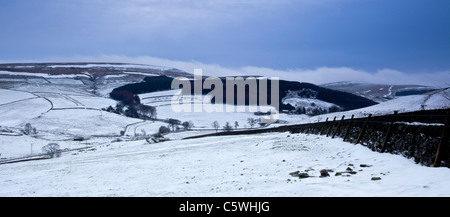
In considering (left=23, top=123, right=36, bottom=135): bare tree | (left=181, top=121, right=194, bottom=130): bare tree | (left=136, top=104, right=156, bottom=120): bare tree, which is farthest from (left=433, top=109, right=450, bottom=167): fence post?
(left=136, top=104, right=156, bottom=120): bare tree

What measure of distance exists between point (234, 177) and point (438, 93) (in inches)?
2220

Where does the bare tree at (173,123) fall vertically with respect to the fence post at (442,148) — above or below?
below

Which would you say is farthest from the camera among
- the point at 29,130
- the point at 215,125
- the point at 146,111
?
the point at 146,111

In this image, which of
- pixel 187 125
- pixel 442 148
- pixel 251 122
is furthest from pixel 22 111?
pixel 442 148

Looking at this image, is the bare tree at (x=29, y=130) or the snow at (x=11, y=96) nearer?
the bare tree at (x=29, y=130)

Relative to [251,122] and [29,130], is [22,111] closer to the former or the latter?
[29,130]

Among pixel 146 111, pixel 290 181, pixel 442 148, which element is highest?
pixel 442 148

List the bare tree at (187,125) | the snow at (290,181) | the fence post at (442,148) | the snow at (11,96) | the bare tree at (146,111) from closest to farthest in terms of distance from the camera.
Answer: the snow at (290,181) < the fence post at (442,148) < the bare tree at (187,125) < the bare tree at (146,111) < the snow at (11,96)

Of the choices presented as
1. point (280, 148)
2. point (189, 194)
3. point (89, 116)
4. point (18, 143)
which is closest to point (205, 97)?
point (89, 116)

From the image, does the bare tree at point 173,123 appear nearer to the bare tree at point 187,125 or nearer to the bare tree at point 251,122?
the bare tree at point 187,125

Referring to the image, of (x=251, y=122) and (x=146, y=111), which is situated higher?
(x=146, y=111)

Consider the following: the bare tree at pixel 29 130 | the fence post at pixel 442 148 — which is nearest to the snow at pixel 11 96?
the bare tree at pixel 29 130
